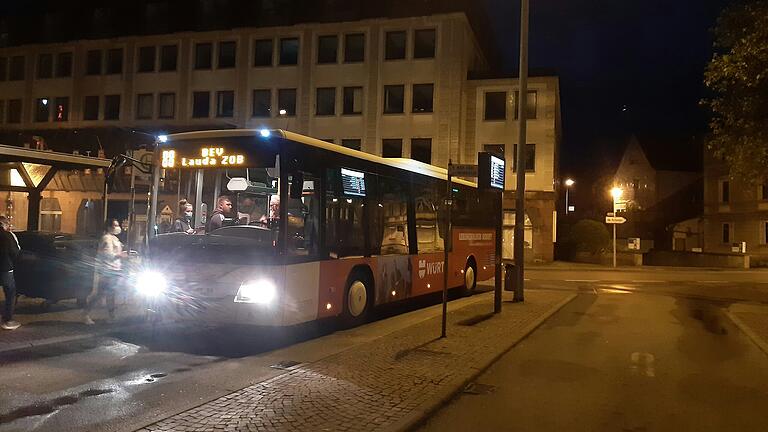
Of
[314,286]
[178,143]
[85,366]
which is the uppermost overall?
[178,143]

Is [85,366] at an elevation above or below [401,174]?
below

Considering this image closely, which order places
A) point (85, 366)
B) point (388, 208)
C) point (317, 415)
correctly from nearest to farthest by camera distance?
point (317, 415)
point (85, 366)
point (388, 208)

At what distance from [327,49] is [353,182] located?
3254 cm

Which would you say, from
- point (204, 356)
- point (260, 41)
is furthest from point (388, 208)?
point (260, 41)

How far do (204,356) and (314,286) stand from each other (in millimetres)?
2089

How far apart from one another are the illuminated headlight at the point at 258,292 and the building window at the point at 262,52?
119 ft

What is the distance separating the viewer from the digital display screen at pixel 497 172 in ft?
42.4

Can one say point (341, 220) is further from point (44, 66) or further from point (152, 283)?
point (44, 66)

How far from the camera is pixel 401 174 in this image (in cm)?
1360

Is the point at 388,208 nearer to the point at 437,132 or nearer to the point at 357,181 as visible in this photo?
the point at 357,181

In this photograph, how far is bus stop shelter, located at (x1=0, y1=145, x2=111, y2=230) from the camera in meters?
14.9

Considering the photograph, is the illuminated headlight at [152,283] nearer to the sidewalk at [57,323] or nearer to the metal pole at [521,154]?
the sidewalk at [57,323]

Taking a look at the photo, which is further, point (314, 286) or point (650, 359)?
point (314, 286)

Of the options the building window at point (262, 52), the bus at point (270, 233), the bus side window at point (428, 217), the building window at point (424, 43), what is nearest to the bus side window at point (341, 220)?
the bus at point (270, 233)
